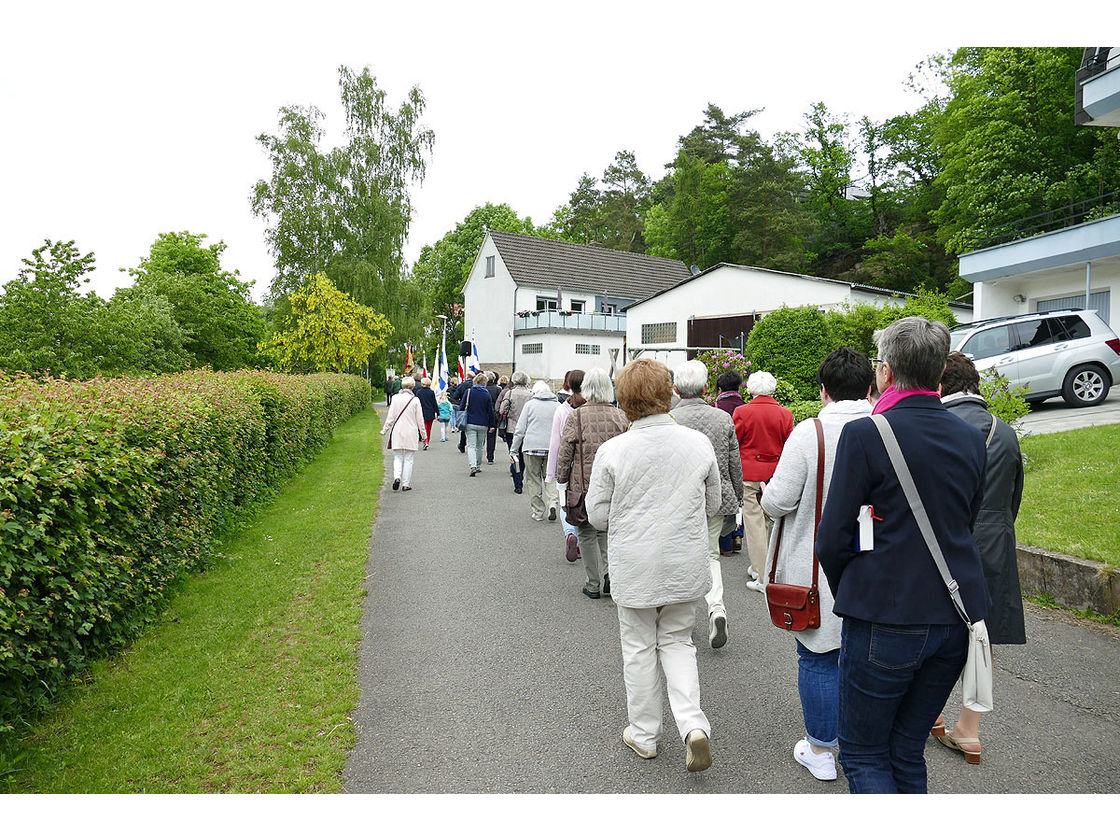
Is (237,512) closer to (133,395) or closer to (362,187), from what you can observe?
(133,395)

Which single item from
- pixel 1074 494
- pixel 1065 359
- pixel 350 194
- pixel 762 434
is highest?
pixel 350 194

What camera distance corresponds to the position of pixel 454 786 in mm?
3562

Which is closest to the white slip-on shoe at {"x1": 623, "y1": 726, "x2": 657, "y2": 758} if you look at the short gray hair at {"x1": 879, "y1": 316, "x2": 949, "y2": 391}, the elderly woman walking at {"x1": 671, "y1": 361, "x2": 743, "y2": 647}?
the elderly woman walking at {"x1": 671, "y1": 361, "x2": 743, "y2": 647}

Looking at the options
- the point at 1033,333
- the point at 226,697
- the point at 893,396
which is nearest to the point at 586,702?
the point at 226,697

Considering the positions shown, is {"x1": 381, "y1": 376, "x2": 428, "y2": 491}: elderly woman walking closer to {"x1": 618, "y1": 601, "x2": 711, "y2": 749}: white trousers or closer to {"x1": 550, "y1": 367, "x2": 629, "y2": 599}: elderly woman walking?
{"x1": 550, "y1": 367, "x2": 629, "y2": 599}: elderly woman walking

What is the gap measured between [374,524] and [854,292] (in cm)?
2172

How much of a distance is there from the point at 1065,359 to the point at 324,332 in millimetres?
30697

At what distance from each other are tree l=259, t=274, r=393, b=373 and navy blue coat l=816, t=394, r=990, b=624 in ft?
116

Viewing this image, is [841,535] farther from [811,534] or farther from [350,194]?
[350,194]

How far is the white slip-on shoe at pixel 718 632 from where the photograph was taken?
5.35 m

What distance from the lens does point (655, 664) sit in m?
3.93

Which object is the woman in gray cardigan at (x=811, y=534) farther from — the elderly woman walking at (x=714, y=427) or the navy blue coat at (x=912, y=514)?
the elderly woman walking at (x=714, y=427)

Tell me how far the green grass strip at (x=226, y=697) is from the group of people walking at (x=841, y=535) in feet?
6.06

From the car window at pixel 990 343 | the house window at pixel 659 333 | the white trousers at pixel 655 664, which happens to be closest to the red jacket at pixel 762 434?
the white trousers at pixel 655 664
